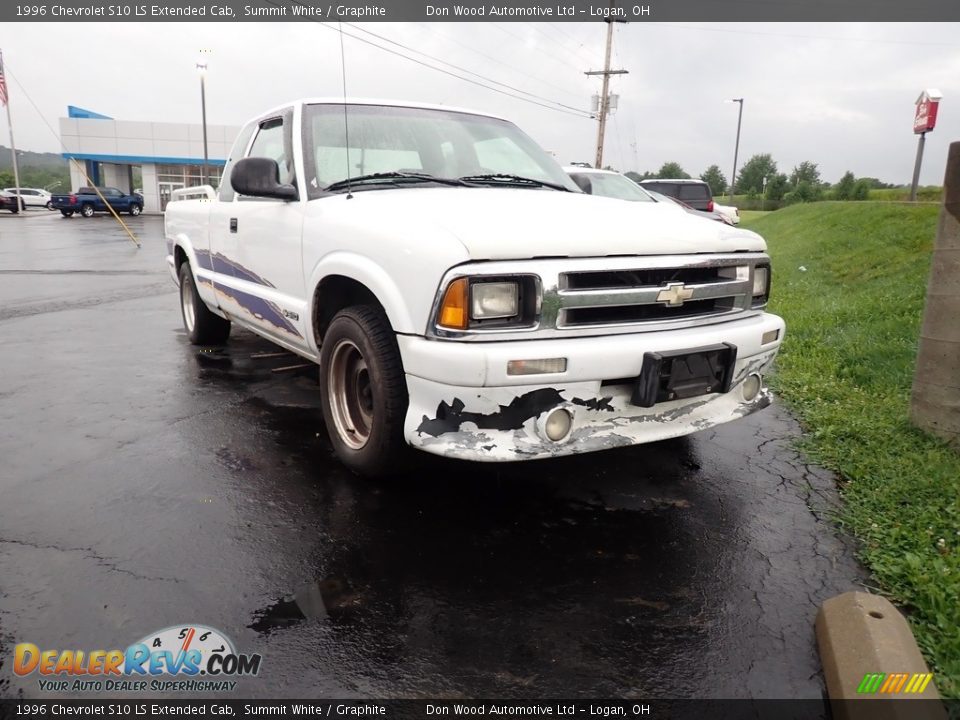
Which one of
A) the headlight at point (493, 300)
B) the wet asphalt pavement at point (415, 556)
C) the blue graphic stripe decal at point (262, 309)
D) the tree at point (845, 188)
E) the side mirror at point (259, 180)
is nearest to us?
the wet asphalt pavement at point (415, 556)

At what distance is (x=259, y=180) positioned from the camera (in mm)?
3682

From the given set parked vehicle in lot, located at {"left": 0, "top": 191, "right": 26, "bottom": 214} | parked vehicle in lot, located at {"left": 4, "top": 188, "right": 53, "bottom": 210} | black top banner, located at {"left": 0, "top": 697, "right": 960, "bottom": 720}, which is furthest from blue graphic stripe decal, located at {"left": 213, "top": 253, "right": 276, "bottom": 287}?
parked vehicle in lot, located at {"left": 4, "top": 188, "right": 53, "bottom": 210}

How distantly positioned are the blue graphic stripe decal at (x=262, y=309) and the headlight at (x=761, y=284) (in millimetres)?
2477

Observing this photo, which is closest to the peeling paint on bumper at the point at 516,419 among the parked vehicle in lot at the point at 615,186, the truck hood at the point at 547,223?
the truck hood at the point at 547,223

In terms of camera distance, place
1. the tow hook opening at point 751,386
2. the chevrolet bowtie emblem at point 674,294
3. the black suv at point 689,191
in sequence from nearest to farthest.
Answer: the chevrolet bowtie emblem at point 674,294
the tow hook opening at point 751,386
the black suv at point 689,191

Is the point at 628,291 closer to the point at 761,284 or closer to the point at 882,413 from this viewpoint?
the point at 761,284

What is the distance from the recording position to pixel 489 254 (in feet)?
8.62

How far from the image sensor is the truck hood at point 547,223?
8.86 ft

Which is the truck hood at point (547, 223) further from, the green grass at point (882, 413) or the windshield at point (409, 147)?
the green grass at point (882, 413)

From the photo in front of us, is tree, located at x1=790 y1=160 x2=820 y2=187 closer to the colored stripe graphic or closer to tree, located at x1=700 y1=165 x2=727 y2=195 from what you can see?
tree, located at x1=700 y1=165 x2=727 y2=195

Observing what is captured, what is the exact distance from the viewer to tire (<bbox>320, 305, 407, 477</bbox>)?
9.89 ft

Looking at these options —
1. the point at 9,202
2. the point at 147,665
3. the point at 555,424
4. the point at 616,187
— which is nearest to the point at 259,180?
the point at 555,424

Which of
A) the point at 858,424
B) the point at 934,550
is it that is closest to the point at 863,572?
the point at 934,550

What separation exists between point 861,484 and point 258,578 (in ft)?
9.64
